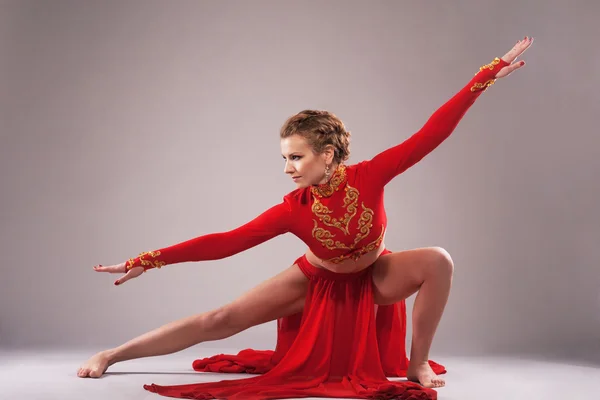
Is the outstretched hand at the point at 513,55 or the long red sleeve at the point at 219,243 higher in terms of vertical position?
the outstretched hand at the point at 513,55

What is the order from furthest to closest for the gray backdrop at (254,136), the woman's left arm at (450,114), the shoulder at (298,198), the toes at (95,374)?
1. the gray backdrop at (254,136)
2. the toes at (95,374)
3. the shoulder at (298,198)
4. the woman's left arm at (450,114)

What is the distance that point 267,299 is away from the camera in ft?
13.2

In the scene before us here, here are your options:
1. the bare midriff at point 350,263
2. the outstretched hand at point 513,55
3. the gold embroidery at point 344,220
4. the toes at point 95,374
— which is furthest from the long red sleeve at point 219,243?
the outstretched hand at point 513,55

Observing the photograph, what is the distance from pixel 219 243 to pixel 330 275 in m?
0.57

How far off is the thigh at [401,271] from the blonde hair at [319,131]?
1.76 ft

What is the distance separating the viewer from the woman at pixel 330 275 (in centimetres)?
367

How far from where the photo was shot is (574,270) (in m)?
5.29

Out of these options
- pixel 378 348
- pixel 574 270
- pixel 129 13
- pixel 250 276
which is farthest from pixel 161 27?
pixel 574 270

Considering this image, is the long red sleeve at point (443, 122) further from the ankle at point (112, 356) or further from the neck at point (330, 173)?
the ankle at point (112, 356)

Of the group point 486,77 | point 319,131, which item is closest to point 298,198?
point 319,131

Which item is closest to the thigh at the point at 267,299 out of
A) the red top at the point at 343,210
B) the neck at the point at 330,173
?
the red top at the point at 343,210

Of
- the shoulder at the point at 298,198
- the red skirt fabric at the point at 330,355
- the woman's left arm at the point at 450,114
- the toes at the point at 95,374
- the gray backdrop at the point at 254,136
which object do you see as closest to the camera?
the red skirt fabric at the point at 330,355

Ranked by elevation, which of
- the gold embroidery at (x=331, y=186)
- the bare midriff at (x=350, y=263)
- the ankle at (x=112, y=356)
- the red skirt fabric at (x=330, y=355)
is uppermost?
the gold embroidery at (x=331, y=186)

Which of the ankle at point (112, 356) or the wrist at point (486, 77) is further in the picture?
the ankle at point (112, 356)
